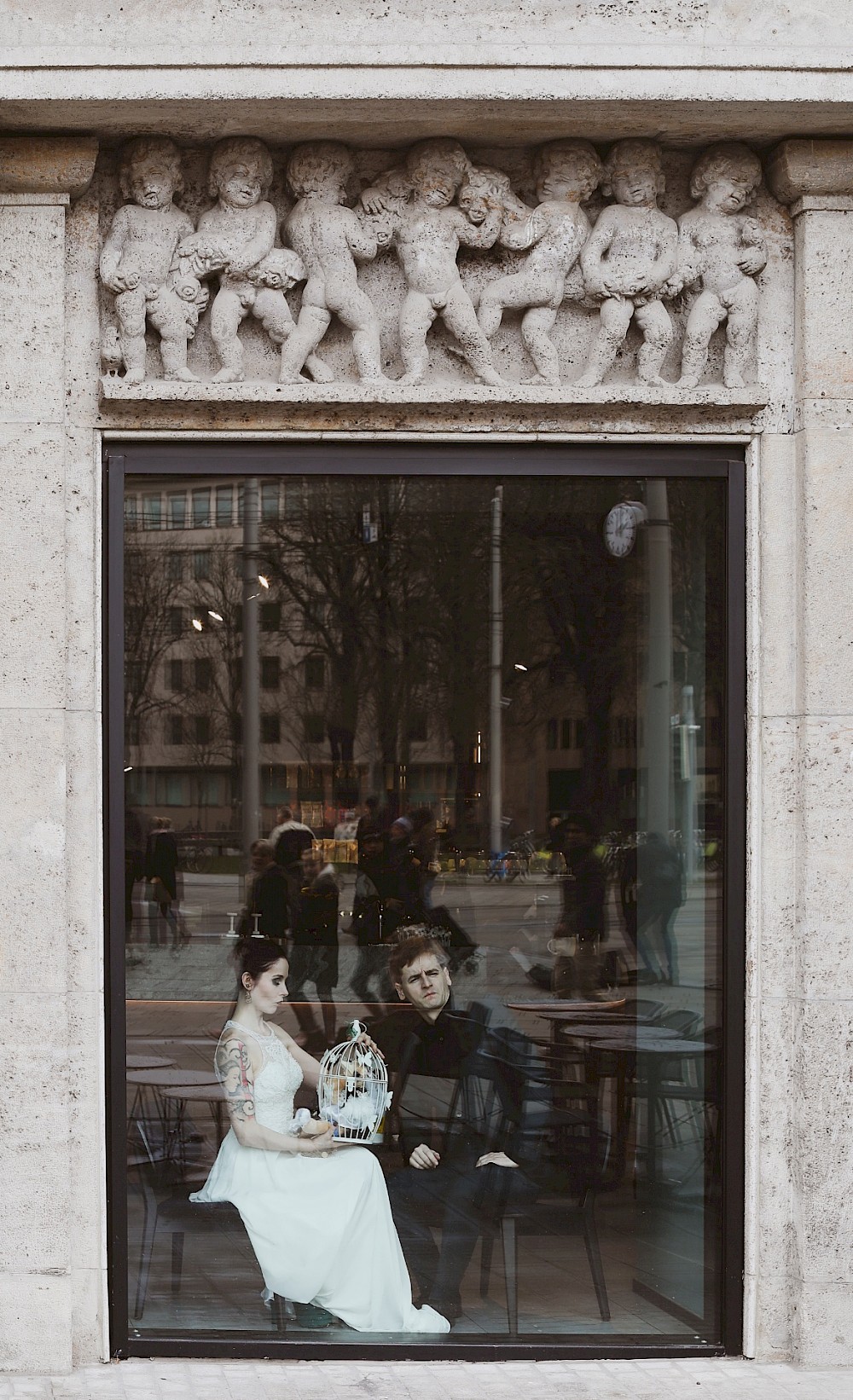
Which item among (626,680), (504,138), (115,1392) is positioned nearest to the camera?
(115,1392)

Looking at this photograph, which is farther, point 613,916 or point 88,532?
point 613,916

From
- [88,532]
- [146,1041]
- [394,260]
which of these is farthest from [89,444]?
[146,1041]

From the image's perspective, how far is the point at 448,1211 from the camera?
543 centimetres

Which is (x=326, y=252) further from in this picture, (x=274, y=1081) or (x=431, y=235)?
(x=274, y=1081)

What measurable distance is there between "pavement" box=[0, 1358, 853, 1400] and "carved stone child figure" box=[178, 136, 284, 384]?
361 cm

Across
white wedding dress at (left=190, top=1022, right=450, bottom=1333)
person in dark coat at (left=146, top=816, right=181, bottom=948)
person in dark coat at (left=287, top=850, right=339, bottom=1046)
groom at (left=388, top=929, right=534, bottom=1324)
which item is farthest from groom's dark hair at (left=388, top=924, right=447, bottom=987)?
person in dark coat at (left=146, top=816, right=181, bottom=948)

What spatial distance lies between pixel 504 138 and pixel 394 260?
595 millimetres

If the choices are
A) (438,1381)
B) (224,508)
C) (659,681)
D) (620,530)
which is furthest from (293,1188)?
(620,530)

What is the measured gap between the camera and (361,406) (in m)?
5.19

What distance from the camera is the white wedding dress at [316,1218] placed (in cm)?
533

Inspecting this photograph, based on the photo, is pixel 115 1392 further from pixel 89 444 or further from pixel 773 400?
pixel 773 400

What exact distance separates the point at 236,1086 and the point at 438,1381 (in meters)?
1.29

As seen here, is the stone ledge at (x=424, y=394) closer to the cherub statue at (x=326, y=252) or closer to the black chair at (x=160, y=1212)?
the cherub statue at (x=326, y=252)

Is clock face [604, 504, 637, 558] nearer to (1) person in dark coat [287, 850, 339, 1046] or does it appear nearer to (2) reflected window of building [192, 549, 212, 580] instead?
(2) reflected window of building [192, 549, 212, 580]
